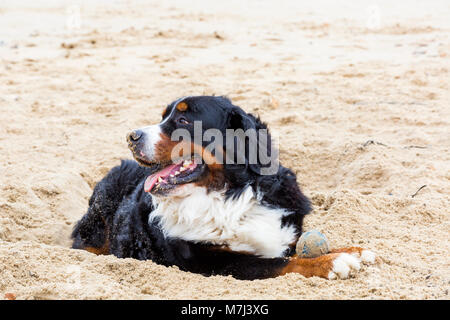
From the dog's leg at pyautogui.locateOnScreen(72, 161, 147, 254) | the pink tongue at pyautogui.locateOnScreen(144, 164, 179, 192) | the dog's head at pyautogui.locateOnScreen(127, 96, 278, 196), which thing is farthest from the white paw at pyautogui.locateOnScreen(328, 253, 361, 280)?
the dog's leg at pyautogui.locateOnScreen(72, 161, 147, 254)

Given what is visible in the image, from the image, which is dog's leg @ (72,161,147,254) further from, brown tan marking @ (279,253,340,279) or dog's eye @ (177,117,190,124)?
brown tan marking @ (279,253,340,279)

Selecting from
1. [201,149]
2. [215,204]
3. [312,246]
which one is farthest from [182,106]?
[312,246]

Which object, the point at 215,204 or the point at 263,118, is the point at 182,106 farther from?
the point at 263,118

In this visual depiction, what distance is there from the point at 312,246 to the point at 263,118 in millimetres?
3219

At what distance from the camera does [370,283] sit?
8.82ft

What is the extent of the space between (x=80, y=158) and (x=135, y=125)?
2.93ft

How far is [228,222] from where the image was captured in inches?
123

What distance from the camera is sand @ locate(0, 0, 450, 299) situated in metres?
2.82

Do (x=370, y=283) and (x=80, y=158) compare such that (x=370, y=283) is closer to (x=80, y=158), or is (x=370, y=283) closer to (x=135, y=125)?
(x=80, y=158)

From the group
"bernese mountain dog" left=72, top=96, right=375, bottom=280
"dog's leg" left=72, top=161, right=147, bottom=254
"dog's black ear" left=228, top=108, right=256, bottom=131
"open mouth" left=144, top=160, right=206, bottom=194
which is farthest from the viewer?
"dog's leg" left=72, top=161, right=147, bottom=254

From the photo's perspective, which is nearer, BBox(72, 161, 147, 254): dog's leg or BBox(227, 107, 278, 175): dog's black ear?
BBox(227, 107, 278, 175): dog's black ear

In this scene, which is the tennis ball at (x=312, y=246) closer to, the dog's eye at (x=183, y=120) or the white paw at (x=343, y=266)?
the white paw at (x=343, y=266)
